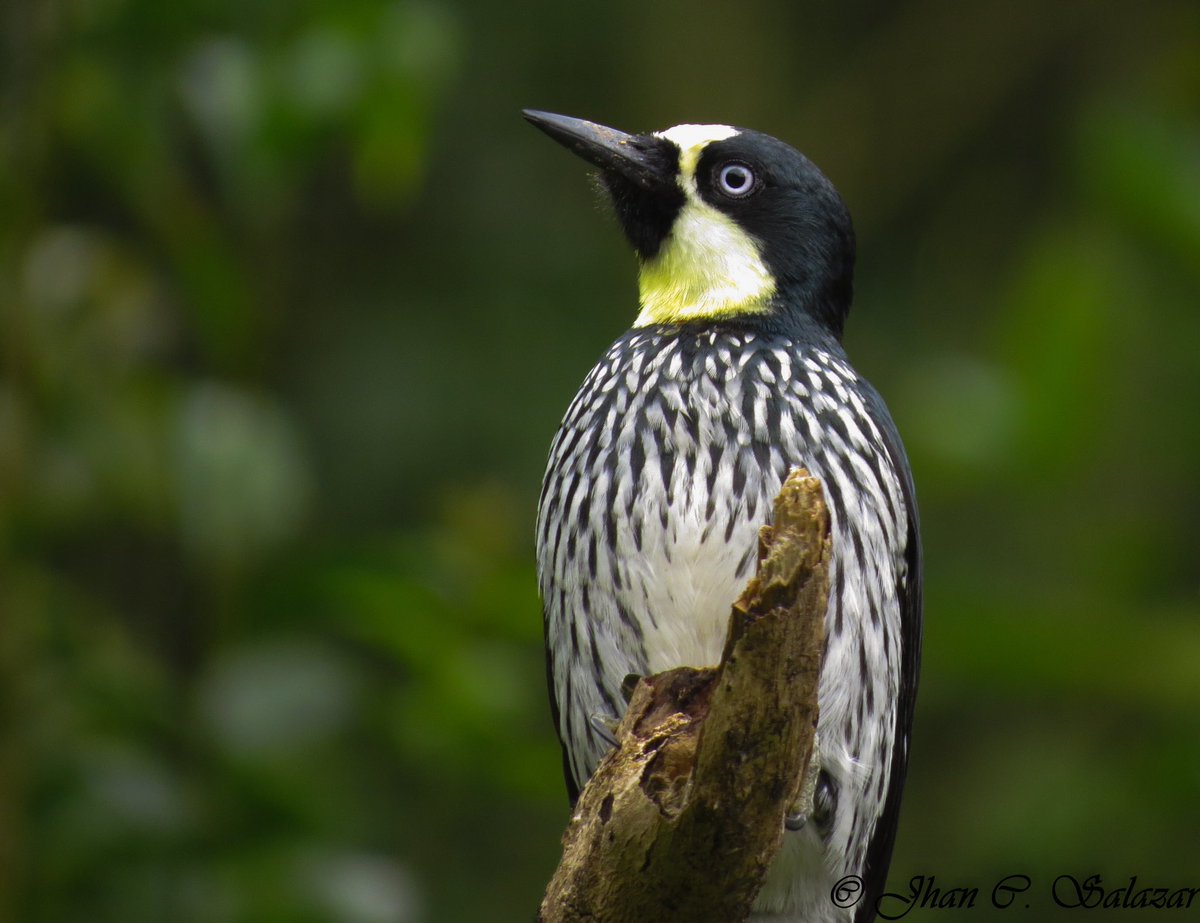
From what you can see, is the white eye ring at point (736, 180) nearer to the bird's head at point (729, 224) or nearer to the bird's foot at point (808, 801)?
the bird's head at point (729, 224)

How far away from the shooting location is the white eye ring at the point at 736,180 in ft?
13.5

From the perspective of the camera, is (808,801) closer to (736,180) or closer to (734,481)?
(734,481)

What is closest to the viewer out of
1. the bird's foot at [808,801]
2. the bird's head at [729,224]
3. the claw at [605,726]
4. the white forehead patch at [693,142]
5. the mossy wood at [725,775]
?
the mossy wood at [725,775]

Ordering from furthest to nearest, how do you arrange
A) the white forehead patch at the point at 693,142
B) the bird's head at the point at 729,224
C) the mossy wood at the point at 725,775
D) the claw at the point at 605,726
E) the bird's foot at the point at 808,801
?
the white forehead patch at the point at 693,142, the bird's head at the point at 729,224, the claw at the point at 605,726, the bird's foot at the point at 808,801, the mossy wood at the point at 725,775

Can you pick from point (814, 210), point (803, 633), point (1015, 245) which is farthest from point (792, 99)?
point (803, 633)

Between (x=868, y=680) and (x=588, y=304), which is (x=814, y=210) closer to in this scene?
(x=868, y=680)

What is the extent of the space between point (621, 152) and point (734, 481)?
967 millimetres

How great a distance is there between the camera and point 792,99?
7398mm

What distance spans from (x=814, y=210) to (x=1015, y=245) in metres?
3.40

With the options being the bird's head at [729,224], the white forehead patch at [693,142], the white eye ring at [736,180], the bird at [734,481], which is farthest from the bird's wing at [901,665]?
the white forehead patch at [693,142]

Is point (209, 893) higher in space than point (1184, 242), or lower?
lower

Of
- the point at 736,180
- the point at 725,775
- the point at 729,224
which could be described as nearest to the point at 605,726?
the point at 725,775

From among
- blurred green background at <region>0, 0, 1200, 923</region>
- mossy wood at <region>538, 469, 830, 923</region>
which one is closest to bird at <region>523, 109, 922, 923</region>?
blurred green background at <region>0, 0, 1200, 923</region>

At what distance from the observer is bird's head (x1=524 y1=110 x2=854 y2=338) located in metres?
4.05
